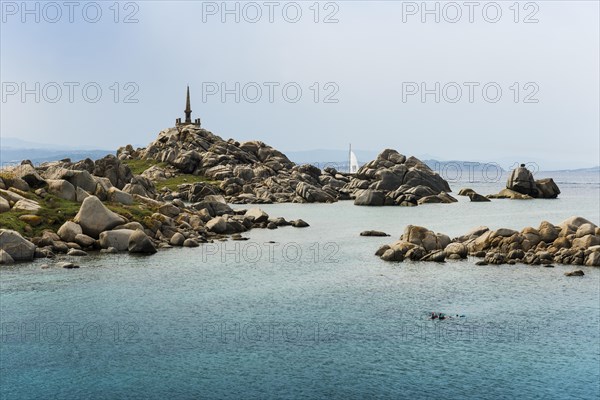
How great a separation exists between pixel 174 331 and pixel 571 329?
90.1 feet

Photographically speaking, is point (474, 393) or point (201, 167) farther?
point (201, 167)

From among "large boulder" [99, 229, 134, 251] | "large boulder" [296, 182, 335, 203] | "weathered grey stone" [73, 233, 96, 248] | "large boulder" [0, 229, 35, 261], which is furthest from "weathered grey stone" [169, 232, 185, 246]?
"large boulder" [296, 182, 335, 203]

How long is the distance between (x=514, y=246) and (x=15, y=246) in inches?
2146

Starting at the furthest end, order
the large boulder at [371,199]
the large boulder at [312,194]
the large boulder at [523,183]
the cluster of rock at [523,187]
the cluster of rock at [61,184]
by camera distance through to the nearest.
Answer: the large boulder at [523,183]
the cluster of rock at [523,187]
the large boulder at [312,194]
the large boulder at [371,199]
the cluster of rock at [61,184]

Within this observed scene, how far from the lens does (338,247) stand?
83.1 metres

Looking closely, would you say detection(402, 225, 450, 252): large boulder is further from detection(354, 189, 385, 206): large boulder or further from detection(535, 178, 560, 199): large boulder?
detection(535, 178, 560, 199): large boulder

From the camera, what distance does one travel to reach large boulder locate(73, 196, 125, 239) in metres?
74.4

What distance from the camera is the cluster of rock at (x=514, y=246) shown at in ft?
228

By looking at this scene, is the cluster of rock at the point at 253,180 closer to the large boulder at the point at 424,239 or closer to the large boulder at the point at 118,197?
the large boulder at the point at 118,197

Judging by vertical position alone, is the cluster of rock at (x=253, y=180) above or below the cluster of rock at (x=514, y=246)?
above

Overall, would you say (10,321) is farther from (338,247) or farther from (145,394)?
(338,247)

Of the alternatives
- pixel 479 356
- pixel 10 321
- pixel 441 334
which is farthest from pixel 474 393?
pixel 10 321

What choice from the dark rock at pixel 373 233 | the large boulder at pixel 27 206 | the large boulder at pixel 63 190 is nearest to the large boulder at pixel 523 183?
the dark rock at pixel 373 233

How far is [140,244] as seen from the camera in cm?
7206
